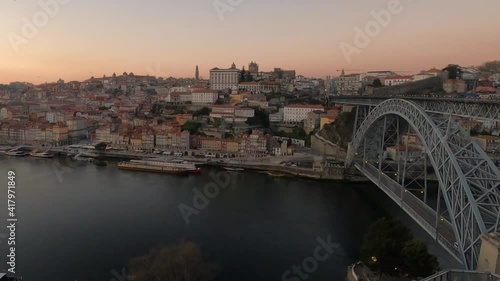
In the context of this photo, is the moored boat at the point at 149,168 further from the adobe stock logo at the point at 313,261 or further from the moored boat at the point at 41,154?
the adobe stock logo at the point at 313,261

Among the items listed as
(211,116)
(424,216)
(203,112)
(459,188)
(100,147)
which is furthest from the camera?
(203,112)

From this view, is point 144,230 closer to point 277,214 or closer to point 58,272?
point 58,272

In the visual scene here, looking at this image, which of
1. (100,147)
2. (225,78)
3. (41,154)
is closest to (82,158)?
(100,147)

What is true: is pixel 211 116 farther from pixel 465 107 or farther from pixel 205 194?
pixel 465 107

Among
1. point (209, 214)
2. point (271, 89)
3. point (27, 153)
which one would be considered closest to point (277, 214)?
point (209, 214)

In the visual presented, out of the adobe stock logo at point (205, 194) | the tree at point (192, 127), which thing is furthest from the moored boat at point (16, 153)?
the adobe stock logo at point (205, 194)
